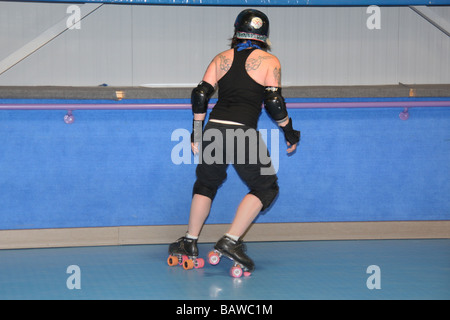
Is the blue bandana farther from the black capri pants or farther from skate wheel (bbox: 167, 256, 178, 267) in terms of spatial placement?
skate wheel (bbox: 167, 256, 178, 267)

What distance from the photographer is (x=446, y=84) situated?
443cm

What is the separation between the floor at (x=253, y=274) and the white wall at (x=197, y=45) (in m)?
1.19

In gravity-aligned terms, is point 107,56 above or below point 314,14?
below

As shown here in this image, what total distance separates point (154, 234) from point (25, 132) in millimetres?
1102

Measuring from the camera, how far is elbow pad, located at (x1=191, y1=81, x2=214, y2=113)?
3.45 metres

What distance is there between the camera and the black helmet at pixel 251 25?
3.41 metres

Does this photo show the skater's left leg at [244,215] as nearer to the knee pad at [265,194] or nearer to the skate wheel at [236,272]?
the knee pad at [265,194]

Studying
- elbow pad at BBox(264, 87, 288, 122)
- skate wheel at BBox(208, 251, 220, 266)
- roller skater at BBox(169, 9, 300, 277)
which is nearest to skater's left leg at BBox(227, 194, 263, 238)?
roller skater at BBox(169, 9, 300, 277)

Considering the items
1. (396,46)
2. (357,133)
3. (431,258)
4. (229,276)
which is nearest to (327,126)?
(357,133)

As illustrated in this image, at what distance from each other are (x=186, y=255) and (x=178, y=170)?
767 millimetres

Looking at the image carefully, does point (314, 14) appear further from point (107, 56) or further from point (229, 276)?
point (229, 276)

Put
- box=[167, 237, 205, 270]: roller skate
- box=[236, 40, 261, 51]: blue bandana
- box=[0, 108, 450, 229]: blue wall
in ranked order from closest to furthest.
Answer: box=[236, 40, 261, 51]: blue bandana → box=[167, 237, 205, 270]: roller skate → box=[0, 108, 450, 229]: blue wall

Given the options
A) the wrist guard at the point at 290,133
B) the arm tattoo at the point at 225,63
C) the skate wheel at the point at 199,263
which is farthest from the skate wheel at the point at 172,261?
the arm tattoo at the point at 225,63

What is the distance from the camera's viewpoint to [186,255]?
358cm
